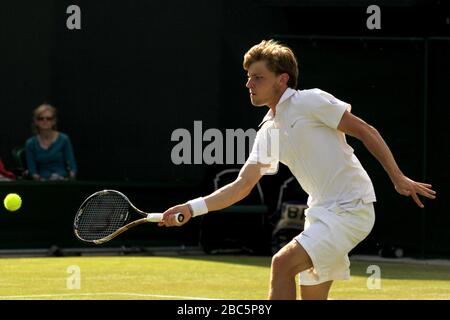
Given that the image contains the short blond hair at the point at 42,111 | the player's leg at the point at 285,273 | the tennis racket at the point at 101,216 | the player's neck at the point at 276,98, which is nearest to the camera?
the player's leg at the point at 285,273

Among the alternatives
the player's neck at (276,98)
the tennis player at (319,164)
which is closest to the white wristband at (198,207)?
the tennis player at (319,164)

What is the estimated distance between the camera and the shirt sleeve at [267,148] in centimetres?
594

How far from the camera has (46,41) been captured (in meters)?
13.7

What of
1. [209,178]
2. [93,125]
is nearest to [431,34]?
[209,178]

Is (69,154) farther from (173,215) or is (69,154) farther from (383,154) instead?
(383,154)

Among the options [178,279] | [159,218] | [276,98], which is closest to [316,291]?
[159,218]

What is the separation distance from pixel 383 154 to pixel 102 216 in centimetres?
152

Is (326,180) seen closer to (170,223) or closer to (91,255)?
(170,223)

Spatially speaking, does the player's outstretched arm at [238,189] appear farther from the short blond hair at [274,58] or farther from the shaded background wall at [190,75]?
the shaded background wall at [190,75]

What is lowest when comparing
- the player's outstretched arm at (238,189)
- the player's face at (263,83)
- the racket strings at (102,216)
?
the racket strings at (102,216)

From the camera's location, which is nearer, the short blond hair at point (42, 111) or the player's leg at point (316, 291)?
the player's leg at point (316, 291)

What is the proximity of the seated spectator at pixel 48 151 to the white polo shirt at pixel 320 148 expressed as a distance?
7.41 metres

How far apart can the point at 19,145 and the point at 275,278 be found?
8532 mm

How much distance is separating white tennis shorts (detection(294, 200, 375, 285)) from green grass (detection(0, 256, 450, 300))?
130 inches
